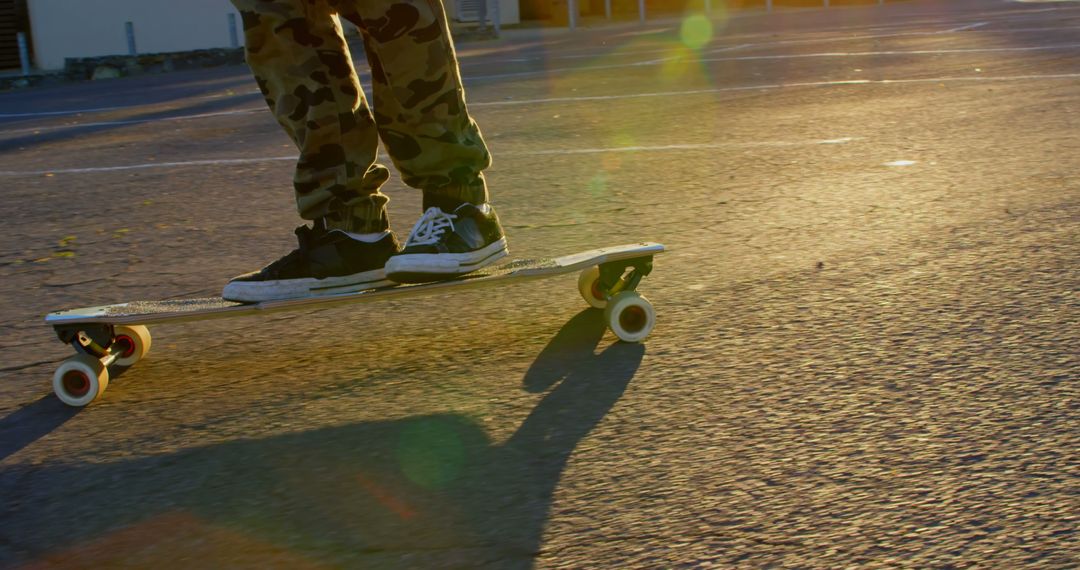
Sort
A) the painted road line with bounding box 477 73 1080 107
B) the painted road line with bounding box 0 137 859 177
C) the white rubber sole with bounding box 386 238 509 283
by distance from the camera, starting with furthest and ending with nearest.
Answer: the painted road line with bounding box 477 73 1080 107 → the painted road line with bounding box 0 137 859 177 → the white rubber sole with bounding box 386 238 509 283

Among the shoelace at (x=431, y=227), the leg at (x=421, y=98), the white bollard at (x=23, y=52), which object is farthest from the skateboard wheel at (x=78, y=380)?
the white bollard at (x=23, y=52)

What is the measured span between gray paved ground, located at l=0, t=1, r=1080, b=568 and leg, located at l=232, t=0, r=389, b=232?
0.35 meters

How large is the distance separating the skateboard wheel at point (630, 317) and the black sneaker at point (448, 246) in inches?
14.6

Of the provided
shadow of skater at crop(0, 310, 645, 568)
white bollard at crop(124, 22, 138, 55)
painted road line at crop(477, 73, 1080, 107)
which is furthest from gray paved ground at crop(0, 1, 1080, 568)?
white bollard at crop(124, 22, 138, 55)

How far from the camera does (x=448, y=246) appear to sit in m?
3.19

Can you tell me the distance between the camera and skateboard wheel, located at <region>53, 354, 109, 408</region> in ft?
9.30

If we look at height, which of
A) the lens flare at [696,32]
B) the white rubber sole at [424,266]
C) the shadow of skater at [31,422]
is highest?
the white rubber sole at [424,266]

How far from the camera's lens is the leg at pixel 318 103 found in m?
3.17

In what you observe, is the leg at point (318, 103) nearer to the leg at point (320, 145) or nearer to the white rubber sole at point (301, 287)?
the leg at point (320, 145)

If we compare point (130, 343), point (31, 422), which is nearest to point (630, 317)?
point (130, 343)

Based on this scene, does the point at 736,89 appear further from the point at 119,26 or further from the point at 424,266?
the point at 119,26

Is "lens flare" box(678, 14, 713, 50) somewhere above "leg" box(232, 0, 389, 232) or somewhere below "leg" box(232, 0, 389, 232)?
below

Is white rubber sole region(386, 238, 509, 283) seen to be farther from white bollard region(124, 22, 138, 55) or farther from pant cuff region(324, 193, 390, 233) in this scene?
white bollard region(124, 22, 138, 55)

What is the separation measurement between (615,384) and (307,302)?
73 centimetres
